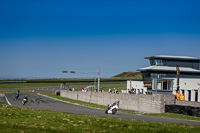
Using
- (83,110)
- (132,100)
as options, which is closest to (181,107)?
(83,110)

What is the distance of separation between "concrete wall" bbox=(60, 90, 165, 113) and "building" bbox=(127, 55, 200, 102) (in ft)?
31.9

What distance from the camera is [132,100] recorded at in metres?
42.7

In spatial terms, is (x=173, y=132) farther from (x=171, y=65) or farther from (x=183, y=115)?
(x=171, y=65)

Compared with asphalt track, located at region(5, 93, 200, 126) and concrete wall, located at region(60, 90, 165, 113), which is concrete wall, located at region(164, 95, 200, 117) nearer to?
concrete wall, located at region(60, 90, 165, 113)

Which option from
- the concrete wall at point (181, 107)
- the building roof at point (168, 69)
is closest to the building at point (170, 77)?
the building roof at point (168, 69)

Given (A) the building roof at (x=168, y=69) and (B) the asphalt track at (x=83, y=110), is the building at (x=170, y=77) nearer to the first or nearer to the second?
(A) the building roof at (x=168, y=69)

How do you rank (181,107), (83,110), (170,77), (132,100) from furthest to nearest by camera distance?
1. (170,77)
2. (132,100)
3. (83,110)
4. (181,107)

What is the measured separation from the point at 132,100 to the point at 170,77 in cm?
2581

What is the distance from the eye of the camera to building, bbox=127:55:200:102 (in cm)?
5778

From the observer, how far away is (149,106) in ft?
121

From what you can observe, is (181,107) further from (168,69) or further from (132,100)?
(168,69)

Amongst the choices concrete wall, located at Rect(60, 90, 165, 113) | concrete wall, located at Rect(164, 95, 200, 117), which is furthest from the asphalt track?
concrete wall, located at Rect(60, 90, 165, 113)

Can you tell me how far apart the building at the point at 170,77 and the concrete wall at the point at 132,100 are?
9.73m

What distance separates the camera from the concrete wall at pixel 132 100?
113 ft
